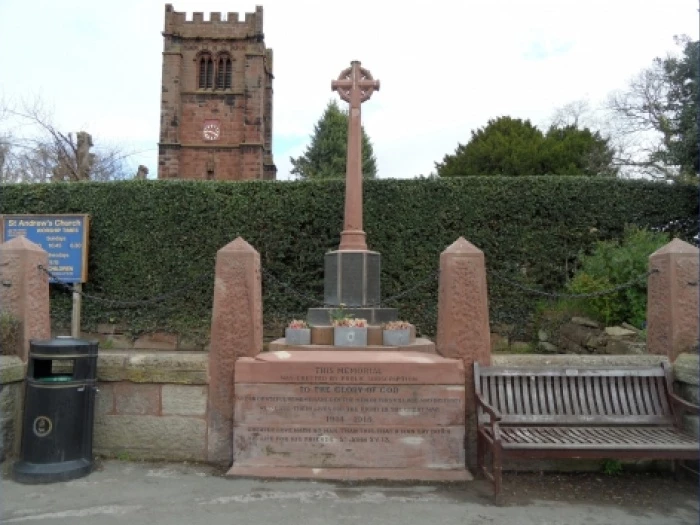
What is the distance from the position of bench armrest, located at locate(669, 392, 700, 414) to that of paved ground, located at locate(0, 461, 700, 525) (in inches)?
23.8

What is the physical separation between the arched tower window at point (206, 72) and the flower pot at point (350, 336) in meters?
28.1

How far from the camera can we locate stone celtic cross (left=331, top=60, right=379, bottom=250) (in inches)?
307

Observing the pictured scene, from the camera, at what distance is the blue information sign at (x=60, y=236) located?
444 inches

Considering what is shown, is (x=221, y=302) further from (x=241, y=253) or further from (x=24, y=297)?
(x=24, y=297)

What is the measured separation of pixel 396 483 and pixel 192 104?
2954 centimetres

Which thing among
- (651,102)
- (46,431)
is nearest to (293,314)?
(46,431)

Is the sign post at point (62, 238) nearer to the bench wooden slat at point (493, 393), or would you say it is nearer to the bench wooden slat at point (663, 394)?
the bench wooden slat at point (493, 393)

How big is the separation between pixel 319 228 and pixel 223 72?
23.2m

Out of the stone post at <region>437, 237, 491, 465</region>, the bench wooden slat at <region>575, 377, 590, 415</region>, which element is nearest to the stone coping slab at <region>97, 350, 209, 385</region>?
the stone post at <region>437, 237, 491, 465</region>

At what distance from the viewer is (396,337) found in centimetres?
618

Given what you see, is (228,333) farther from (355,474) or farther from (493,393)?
(493,393)

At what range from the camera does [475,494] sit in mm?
4363

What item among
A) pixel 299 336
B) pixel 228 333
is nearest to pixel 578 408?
pixel 299 336

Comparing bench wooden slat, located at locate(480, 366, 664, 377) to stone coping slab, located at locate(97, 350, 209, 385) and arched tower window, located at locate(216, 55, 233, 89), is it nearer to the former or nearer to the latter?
stone coping slab, located at locate(97, 350, 209, 385)
